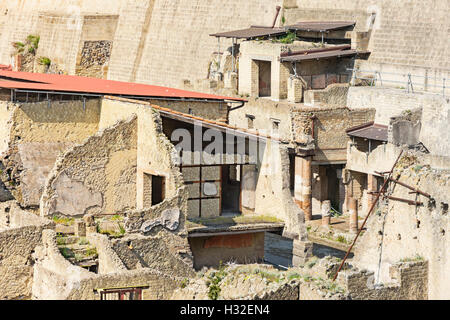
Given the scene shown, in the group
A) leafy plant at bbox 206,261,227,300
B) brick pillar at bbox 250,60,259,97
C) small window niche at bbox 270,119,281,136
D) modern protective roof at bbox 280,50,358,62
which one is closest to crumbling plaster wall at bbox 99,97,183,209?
leafy plant at bbox 206,261,227,300

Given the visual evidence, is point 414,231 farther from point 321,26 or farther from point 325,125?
point 321,26

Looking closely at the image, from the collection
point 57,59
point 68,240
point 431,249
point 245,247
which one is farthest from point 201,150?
point 57,59

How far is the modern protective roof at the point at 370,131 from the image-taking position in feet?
134

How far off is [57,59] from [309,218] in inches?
862

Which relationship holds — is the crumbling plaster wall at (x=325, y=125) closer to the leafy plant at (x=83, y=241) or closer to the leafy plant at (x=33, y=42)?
the leafy plant at (x=83, y=241)

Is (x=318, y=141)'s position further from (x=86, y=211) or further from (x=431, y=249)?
(x=431, y=249)

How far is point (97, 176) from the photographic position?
32750 mm

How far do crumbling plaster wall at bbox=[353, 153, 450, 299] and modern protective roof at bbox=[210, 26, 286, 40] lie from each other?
18938mm

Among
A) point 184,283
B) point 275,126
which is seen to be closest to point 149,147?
point 184,283

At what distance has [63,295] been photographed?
25938 millimetres

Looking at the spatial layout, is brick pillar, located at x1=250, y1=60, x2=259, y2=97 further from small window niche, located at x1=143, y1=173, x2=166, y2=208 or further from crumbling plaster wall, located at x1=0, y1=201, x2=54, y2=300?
crumbling plaster wall, located at x1=0, y1=201, x2=54, y2=300

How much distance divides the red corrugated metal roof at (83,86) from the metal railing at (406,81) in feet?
27.3

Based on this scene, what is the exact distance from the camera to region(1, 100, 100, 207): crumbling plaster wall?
3366 centimetres

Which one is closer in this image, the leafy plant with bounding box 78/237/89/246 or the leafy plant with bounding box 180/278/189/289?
the leafy plant with bounding box 180/278/189/289
